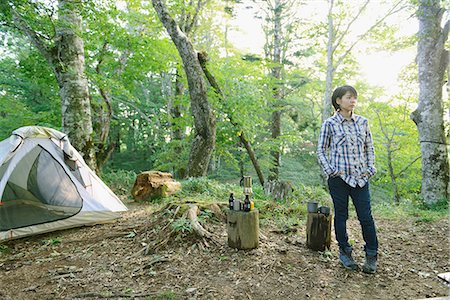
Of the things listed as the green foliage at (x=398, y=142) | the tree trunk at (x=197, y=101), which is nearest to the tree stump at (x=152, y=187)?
the tree trunk at (x=197, y=101)

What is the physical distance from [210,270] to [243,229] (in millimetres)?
570

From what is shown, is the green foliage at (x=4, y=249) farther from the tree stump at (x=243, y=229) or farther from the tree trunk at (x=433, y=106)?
the tree trunk at (x=433, y=106)

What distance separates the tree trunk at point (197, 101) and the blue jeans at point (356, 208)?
15.3ft

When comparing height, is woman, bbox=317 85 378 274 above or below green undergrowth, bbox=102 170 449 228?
above

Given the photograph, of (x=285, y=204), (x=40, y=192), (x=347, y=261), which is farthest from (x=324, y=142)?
(x=40, y=192)

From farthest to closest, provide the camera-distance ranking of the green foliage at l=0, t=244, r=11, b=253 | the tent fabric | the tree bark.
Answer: the tree bark → the tent fabric → the green foliage at l=0, t=244, r=11, b=253

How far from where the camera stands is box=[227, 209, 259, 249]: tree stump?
3.07 m

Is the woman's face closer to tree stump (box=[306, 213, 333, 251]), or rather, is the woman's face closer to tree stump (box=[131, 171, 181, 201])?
tree stump (box=[306, 213, 333, 251])

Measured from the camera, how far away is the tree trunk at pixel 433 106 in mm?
6141

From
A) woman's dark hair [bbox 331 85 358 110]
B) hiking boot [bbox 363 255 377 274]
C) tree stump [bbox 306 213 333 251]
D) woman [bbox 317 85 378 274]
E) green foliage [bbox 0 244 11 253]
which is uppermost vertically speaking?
woman's dark hair [bbox 331 85 358 110]

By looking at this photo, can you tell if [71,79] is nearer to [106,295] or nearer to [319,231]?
[106,295]

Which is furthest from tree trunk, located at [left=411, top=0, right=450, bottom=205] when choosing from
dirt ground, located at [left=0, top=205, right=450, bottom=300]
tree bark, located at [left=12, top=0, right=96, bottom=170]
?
tree bark, located at [left=12, top=0, right=96, bottom=170]

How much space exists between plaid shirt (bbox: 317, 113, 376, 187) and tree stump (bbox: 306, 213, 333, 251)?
0.66 metres

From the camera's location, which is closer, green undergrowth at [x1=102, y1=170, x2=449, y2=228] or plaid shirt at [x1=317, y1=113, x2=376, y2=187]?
plaid shirt at [x1=317, y1=113, x2=376, y2=187]
